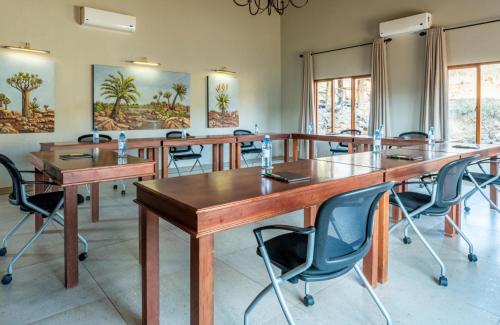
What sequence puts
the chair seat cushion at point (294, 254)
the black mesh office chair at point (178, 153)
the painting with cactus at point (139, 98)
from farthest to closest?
the painting with cactus at point (139, 98), the black mesh office chair at point (178, 153), the chair seat cushion at point (294, 254)

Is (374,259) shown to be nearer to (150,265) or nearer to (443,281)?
(443,281)

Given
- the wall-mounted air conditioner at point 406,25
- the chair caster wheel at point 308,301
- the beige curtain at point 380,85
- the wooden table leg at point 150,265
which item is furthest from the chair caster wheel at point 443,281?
the wall-mounted air conditioner at point 406,25

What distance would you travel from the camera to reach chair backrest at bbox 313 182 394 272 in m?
1.54

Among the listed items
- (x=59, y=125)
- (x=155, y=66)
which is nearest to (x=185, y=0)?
(x=155, y=66)

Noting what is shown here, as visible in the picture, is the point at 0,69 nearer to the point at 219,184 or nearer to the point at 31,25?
the point at 31,25

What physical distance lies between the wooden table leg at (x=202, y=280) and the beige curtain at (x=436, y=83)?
19.4 feet

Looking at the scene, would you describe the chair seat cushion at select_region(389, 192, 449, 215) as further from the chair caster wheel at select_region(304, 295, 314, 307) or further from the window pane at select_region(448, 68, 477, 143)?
the window pane at select_region(448, 68, 477, 143)

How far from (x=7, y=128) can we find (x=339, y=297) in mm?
5454

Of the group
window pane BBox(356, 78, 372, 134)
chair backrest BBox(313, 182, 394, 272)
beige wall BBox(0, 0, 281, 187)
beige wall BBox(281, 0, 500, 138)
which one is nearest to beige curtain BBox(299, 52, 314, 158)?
beige wall BBox(281, 0, 500, 138)

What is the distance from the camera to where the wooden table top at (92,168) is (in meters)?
2.47

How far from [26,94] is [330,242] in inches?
223

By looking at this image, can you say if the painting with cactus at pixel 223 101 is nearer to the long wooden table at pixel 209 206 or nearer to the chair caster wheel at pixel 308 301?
the long wooden table at pixel 209 206

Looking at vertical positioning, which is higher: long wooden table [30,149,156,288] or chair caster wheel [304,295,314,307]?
long wooden table [30,149,156,288]

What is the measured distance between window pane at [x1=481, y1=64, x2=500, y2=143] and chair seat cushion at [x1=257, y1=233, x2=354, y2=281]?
217 inches
